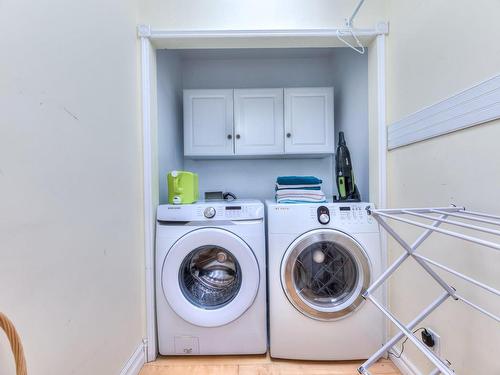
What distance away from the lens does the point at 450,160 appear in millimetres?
1023

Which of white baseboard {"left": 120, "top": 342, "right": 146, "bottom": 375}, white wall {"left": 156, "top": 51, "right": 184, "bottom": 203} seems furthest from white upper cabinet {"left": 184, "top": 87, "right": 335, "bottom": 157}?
white baseboard {"left": 120, "top": 342, "right": 146, "bottom": 375}

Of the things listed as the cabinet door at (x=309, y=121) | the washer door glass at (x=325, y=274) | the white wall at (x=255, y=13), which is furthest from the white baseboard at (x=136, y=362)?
the white wall at (x=255, y=13)

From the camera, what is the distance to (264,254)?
1.51m

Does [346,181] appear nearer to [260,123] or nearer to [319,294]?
[319,294]

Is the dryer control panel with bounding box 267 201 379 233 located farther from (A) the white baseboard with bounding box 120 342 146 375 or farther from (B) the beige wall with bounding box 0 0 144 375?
(A) the white baseboard with bounding box 120 342 146 375

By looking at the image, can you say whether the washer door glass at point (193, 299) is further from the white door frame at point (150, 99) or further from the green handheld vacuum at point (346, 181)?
the green handheld vacuum at point (346, 181)

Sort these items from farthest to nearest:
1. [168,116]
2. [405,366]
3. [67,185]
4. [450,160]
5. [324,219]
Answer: [168,116] < [324,219] < [405,366] < [450,160] < [67,185]

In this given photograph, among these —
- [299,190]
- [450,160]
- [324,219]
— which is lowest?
[324,219]

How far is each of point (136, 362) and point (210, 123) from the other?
1.62m

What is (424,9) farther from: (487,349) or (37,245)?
(37,245)

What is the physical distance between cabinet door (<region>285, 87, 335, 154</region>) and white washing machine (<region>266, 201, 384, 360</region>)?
71cm

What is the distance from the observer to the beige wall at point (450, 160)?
0.86 meters

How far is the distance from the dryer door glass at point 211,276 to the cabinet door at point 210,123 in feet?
2.79

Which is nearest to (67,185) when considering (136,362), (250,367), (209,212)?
(209,212)
